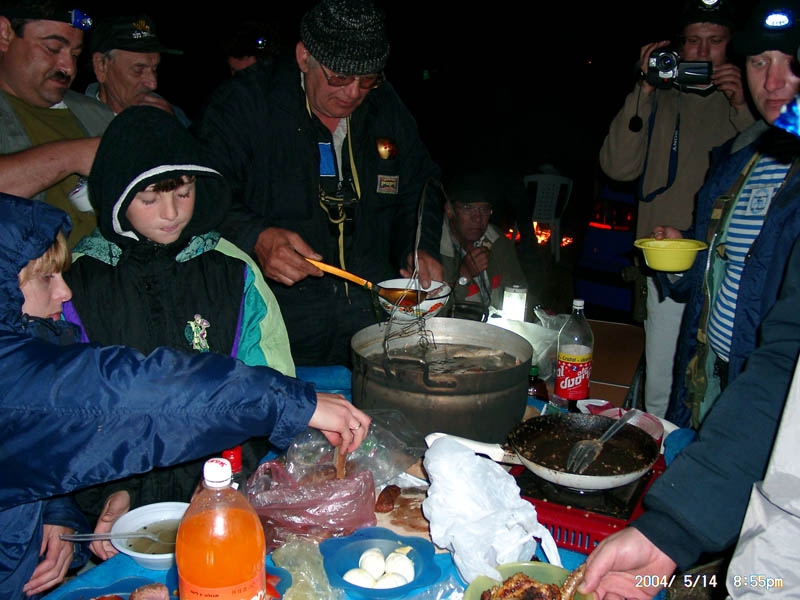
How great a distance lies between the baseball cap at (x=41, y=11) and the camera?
277 centimetres

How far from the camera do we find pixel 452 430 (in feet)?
6.09

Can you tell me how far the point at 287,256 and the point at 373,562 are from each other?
132 cm

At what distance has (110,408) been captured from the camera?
127 cm

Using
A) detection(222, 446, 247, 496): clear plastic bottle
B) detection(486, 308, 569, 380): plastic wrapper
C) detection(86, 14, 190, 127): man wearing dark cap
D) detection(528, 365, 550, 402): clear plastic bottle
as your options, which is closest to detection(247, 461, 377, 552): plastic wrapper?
detection(222, 446, 247, 496): clear plastic bottle

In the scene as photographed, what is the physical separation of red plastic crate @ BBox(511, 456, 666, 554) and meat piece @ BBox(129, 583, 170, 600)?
0.88 meters

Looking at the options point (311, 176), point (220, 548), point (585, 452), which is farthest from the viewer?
point (311, 176)

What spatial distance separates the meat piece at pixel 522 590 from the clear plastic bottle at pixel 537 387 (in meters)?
1.25

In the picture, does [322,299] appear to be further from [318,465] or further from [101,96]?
[101,96]

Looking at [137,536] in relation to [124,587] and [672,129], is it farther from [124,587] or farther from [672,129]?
[672,129]

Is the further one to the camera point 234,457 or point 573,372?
point 573,372

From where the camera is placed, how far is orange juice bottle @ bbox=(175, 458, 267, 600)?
1.11 m

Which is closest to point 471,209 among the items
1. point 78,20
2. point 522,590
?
point 78,20

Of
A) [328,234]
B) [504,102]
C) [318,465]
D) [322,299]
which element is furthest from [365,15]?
[504,102]

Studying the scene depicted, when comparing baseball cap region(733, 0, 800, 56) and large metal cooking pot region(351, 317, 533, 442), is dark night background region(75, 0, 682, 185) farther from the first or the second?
large metal cooking pot region(351, 317, 533, 442)
